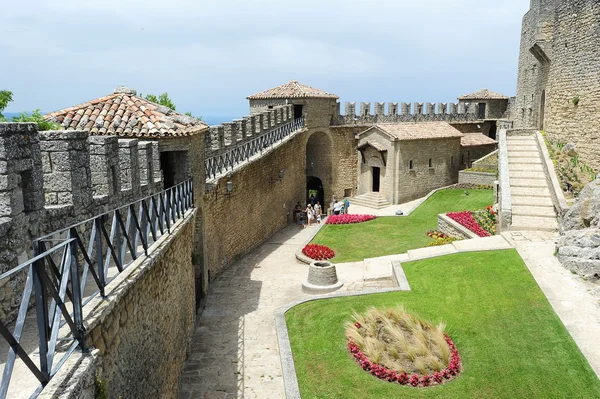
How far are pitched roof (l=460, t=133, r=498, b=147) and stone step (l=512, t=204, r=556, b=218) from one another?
19.0m

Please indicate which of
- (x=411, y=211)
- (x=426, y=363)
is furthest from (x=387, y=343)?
(x=411, y=211)

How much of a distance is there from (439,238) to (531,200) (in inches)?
146

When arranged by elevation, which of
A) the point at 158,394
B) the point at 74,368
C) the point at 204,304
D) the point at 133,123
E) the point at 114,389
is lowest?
the point at 204,304

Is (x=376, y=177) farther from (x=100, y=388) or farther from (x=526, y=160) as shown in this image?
(x=100, y=388)

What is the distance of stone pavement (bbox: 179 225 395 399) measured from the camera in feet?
32.6

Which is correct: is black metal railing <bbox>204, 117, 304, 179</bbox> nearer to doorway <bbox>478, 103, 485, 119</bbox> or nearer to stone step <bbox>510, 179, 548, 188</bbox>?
stone step <bbox>510, 179, 548, 188</bbox>

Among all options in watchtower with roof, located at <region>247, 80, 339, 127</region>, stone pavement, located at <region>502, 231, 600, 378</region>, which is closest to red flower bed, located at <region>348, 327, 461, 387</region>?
stone pavement, located at <region>502, 231, 600, 378</region>

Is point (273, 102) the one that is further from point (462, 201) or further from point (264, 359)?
point (264, 359)

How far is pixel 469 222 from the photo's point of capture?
1853cm

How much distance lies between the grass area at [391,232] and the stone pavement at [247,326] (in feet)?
6.06

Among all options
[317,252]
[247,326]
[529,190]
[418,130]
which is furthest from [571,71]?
[247,326]

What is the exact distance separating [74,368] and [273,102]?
26.0 metres

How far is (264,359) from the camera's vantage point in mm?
10891

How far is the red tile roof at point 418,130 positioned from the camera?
98.8ft
